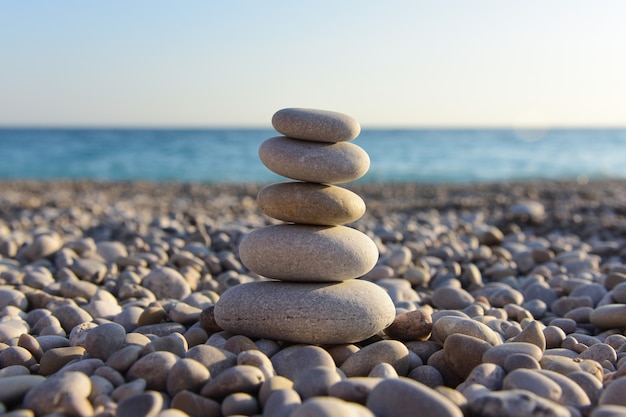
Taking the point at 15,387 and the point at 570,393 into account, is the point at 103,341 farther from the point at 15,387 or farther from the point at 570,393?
the point at 570,393

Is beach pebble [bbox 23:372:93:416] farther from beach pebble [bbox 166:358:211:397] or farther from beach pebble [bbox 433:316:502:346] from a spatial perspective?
beach pebble [bbox 433:316:502:346]

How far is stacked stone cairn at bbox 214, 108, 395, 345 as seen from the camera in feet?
9.41

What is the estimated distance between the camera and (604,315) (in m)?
3.55

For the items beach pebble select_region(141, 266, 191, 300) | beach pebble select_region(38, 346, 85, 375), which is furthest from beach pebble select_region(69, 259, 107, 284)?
beach pebble select_region(38, 346, 85, 375)

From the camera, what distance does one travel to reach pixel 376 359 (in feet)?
8.59

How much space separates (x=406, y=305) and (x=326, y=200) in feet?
4.03

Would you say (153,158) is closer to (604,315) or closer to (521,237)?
(521,237)

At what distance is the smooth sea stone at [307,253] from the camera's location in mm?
3020

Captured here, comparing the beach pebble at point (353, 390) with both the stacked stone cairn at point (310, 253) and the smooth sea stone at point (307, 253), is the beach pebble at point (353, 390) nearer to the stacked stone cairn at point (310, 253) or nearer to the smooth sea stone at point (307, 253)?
the stacked stone cairn at point (310, 253)

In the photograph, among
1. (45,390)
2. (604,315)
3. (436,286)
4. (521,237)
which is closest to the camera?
(45,390)

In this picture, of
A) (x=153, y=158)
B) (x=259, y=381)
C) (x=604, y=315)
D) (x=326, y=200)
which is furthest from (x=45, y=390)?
(x=153, y=158)

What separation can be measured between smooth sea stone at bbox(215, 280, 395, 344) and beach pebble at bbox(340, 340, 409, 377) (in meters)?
0.21

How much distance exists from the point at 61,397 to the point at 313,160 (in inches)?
61.6

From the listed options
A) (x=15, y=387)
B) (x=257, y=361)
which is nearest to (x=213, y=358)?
(x=257, y=361)
